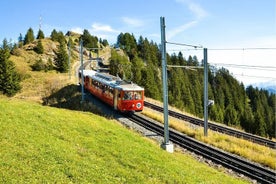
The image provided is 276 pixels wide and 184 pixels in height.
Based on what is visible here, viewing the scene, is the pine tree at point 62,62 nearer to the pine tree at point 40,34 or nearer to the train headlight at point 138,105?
the pine tree at point 40,34

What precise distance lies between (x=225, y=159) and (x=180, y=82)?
3445 inches

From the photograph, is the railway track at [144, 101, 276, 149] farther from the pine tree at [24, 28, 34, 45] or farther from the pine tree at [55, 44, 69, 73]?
the pine tree at [24, 28, 34, 45]

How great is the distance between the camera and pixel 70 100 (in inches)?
1641

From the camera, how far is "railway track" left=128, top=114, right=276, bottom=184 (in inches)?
670

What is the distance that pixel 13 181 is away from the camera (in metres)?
9.78

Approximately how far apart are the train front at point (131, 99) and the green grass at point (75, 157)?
37.4 ft

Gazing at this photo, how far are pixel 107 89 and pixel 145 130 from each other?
973cm

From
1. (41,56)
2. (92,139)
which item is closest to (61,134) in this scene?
(92,139)

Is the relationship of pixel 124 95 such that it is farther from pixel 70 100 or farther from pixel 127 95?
pixel 70 100

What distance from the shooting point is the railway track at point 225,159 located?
17016 millimetres

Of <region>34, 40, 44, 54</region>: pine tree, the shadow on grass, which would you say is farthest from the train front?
<region>34, 40, 44, 54</region>: pine tree

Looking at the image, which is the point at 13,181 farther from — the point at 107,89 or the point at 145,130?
the point at 107,89

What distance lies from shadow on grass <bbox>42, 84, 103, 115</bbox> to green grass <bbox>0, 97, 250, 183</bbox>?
594 inches

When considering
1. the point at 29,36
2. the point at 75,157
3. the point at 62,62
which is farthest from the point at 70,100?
Result: the point at 29,36
